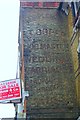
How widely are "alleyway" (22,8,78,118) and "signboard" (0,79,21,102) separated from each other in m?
0.94

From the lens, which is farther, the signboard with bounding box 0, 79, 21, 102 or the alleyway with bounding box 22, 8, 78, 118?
the alleyway with bounding box 22, 8, 78, 118

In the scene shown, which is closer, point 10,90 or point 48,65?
point 10,90

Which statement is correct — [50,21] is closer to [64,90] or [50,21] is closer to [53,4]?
[53,4]

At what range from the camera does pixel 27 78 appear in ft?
38.5

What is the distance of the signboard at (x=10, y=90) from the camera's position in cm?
1020

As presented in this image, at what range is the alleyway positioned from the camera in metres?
10.9

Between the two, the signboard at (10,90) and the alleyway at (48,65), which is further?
the alleyway at (48,65)

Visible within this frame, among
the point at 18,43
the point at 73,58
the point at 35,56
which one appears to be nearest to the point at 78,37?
the point at 73,58

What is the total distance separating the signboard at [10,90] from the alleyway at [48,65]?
3.07ft

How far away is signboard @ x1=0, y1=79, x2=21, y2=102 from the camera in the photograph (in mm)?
10203

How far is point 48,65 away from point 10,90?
96.0 inches

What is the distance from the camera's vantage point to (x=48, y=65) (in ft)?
39.9

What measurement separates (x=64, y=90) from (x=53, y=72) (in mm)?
927

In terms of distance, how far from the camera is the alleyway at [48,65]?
35.9 ft
